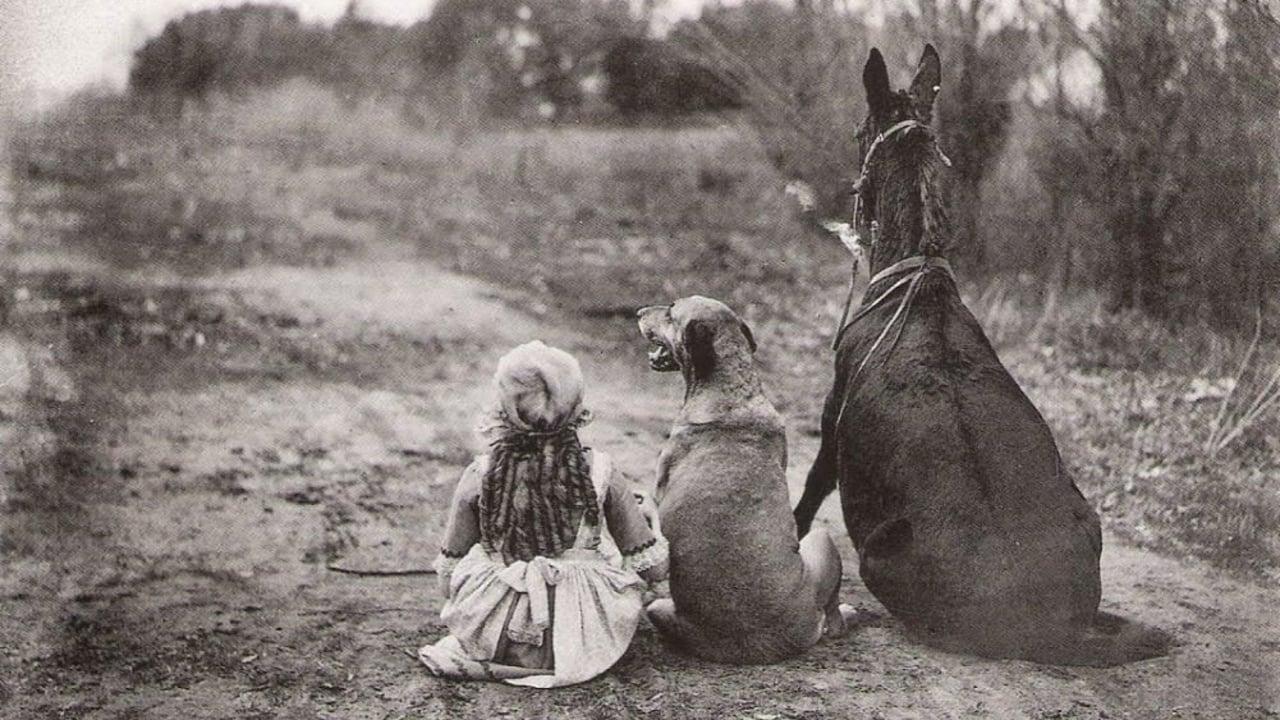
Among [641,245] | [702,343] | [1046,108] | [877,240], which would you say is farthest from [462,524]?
[641,245]

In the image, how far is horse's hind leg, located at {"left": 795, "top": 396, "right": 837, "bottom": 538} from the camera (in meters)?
4.91

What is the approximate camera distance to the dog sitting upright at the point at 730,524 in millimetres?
4180

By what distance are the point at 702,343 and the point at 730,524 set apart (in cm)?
72

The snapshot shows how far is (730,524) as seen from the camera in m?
4.17

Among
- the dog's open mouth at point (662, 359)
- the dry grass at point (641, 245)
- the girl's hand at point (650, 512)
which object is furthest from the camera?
the dry grass at point (641, 245)

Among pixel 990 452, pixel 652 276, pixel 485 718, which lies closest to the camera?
pixel 485 718

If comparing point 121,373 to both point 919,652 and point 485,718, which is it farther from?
point 919,652

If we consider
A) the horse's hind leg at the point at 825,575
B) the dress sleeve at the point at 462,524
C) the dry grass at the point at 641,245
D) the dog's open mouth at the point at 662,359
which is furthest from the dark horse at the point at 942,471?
the dry grass at the point at 641,245

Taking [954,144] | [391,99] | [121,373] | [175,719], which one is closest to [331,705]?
[175,719]

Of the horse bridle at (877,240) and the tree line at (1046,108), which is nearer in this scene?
the horse bridle at (877,240)

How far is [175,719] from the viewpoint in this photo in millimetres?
3979

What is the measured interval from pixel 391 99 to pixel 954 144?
9.88 metres

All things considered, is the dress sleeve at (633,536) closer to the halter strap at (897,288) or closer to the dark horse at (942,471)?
the dark horse at (942,471)

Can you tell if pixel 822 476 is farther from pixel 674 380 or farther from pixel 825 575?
pixel 674 380
